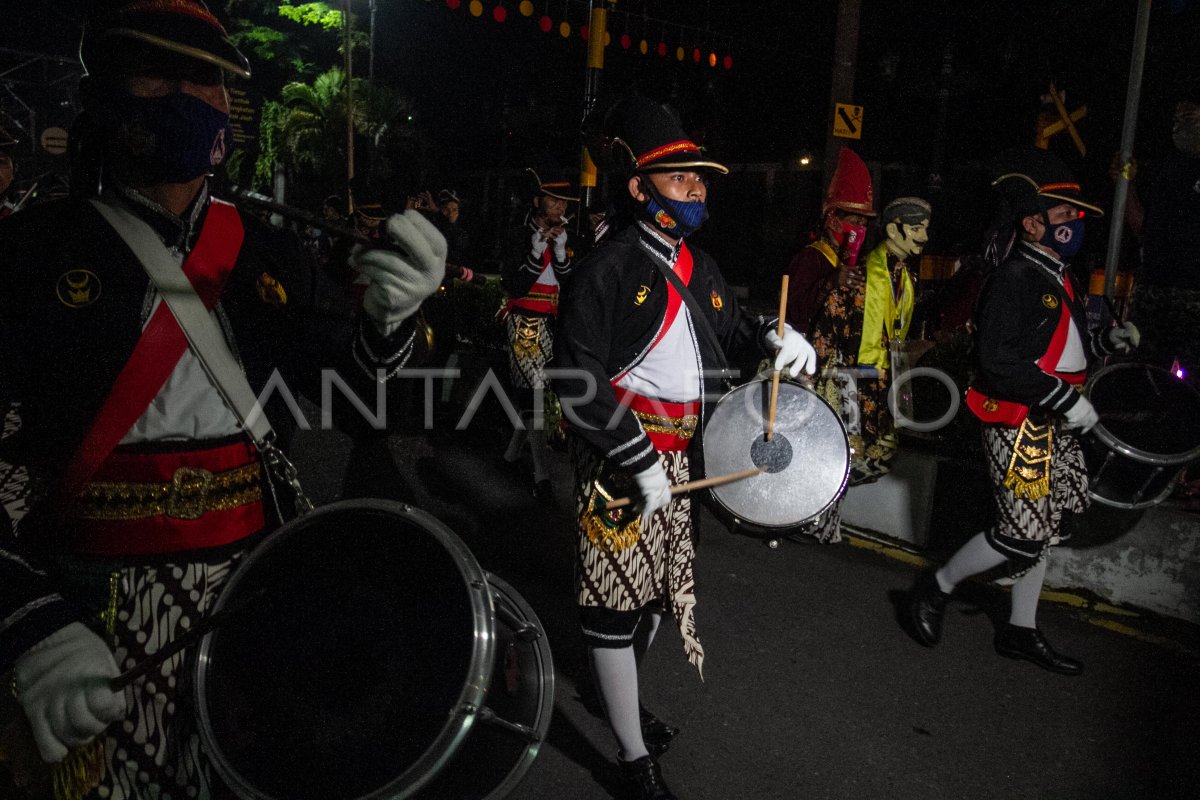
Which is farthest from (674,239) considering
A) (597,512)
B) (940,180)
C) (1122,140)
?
(940,180)

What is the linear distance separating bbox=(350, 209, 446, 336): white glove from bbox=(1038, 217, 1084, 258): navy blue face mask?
3.41 metres

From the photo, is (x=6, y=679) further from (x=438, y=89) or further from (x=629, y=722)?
(x=438, y=89)

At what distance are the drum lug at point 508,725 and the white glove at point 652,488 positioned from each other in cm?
93

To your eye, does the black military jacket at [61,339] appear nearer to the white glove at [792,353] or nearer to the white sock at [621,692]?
the white sock at [621,692]

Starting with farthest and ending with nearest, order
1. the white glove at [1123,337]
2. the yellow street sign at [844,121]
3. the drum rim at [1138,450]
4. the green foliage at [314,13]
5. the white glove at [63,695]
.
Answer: the green foliage at [314,13]
the yellow street sign at [844,121]
the white glove at [1123,337]
the drum rim at [1138,450]
the white glove at [63,695]

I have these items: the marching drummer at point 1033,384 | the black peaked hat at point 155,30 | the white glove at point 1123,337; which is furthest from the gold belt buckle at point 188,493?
the white glove at point 1123,337

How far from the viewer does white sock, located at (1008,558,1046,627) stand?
13.8ft

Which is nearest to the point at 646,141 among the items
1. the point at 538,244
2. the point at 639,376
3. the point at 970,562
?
the point at 639,376

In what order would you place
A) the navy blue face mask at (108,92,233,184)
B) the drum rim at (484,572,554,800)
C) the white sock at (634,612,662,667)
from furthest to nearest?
the white sock at (634,612,662,667) → the drum rim at (484,572,554,800) → the navy blue face mask at (108,92,233,184)

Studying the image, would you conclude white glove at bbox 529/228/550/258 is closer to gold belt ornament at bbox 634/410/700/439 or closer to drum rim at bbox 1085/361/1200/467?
gold belt ornament at bbox 634/410/700/439

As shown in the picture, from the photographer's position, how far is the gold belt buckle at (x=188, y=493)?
1.79 m

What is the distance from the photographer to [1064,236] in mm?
4078

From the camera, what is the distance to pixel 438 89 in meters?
32.6

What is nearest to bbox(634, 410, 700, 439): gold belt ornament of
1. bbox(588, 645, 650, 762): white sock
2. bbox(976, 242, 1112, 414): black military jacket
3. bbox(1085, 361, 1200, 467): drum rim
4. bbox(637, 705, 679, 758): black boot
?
bbox(588, 645, 650, 762): white sock
